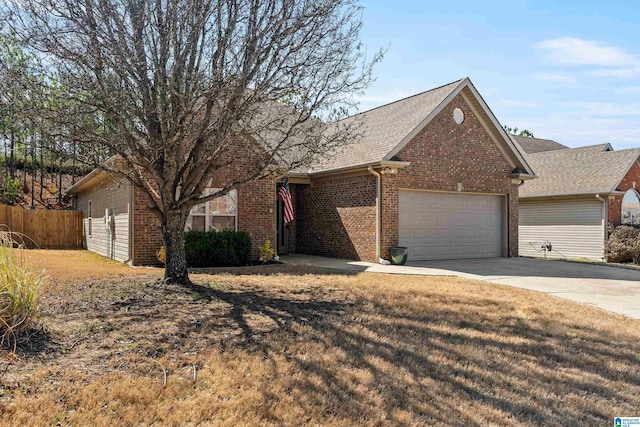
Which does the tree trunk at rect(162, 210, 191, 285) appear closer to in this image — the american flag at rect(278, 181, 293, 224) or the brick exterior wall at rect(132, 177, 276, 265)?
the brick exterior wall at rect(132, 177, 276, 265)

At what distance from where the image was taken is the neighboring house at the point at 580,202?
64.8ft

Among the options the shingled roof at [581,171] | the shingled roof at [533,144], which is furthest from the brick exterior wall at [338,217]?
the shingled roof at [533,144]

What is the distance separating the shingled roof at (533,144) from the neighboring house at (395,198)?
12471mm

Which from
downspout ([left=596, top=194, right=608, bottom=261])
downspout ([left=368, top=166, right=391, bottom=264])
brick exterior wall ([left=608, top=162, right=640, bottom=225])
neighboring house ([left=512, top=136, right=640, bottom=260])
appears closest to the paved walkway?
downspout ([left=368, top=166, right=391, bottom=264])

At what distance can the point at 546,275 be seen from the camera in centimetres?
1295

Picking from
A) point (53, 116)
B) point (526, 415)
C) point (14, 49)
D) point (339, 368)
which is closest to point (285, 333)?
point (339, 368)

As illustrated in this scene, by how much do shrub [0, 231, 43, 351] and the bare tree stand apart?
98.0 inches

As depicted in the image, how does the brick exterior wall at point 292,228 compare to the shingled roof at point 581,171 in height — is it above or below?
below

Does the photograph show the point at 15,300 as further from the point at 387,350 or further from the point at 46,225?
the point at 46,225

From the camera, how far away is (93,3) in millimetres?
6820

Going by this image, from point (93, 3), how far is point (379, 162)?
9.33 meters

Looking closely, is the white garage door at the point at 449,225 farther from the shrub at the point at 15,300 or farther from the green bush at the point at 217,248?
the shrub at the point at 15,300

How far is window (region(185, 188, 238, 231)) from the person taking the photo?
1425cm

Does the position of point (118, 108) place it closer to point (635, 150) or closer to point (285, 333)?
point (285, 333)
